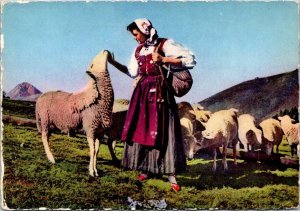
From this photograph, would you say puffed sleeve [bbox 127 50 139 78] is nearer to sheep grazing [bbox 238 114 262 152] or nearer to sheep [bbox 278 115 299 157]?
sheep grazing [bbox 238 114 262 152]

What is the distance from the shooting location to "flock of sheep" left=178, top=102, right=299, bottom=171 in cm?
473

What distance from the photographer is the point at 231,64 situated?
469 cm

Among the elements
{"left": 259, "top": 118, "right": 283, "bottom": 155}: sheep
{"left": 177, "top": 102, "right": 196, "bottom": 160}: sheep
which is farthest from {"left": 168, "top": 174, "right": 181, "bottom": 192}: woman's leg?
{"left": 259, "top": 118, "right": 283, "bottom": 155}: sheep

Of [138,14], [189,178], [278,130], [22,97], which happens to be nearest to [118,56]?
[138,14]

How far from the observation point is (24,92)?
15.3ft

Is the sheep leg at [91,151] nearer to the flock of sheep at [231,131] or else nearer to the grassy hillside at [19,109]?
the grassy hillside at [19,109]

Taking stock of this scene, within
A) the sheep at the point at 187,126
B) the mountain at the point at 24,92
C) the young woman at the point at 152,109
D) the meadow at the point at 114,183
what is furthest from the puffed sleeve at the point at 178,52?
the mountain at the point at 24,92

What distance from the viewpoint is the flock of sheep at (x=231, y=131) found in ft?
15.5

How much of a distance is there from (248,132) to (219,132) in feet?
0.87

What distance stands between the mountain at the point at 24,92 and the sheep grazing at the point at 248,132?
1878mm

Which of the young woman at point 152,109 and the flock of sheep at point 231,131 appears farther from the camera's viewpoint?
the flock of sheep at point 231,131

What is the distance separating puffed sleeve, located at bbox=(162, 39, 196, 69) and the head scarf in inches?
4.7

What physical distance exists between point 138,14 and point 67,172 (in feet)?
5.19

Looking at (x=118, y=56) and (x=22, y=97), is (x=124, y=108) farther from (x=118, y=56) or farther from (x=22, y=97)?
(x=22, y=97)
